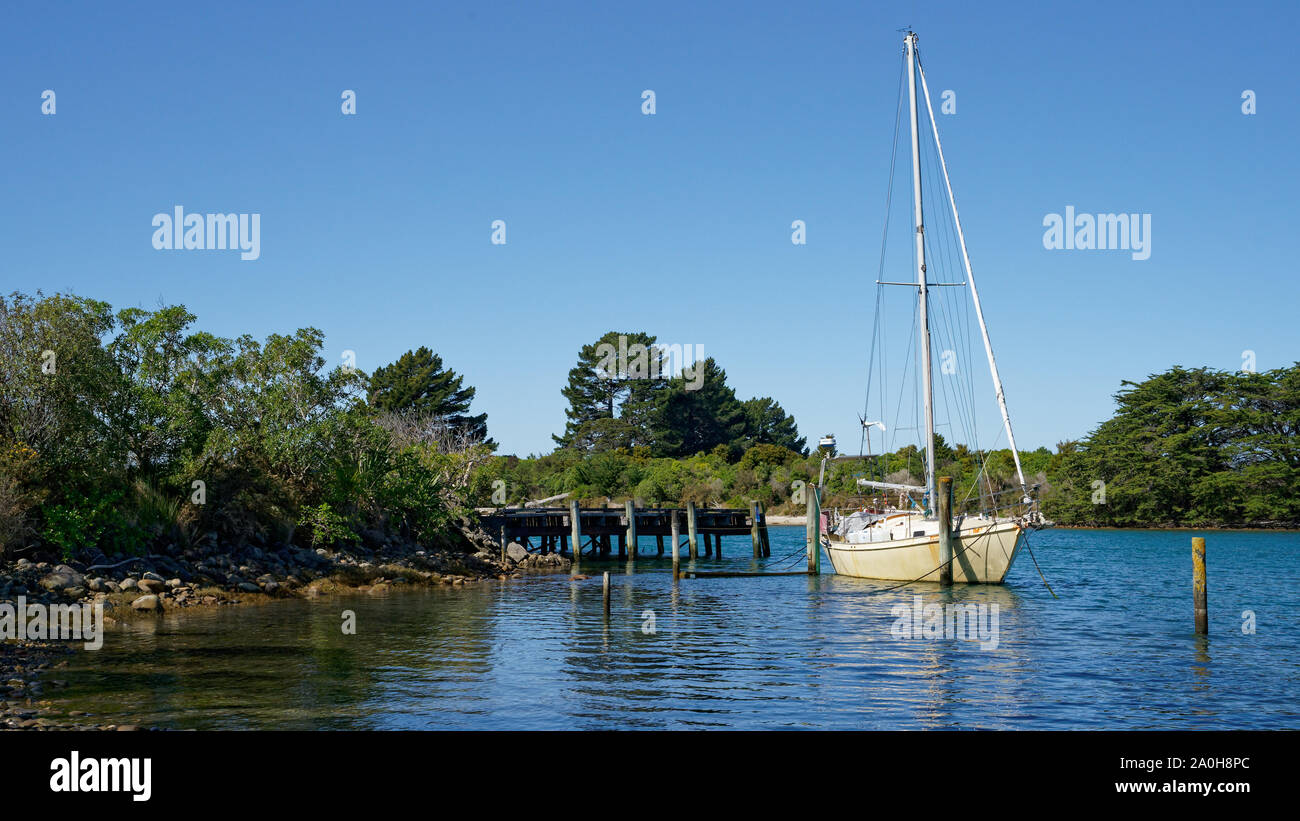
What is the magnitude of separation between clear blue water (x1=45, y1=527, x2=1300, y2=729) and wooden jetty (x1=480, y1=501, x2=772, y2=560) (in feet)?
51.1

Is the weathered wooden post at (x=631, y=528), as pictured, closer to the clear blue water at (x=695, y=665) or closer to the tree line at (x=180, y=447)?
the tree line at (x=180, y=447)

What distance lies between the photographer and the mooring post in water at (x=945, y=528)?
34.4 m

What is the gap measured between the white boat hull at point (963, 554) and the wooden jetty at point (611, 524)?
1255cm

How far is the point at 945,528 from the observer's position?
3569 centimetres

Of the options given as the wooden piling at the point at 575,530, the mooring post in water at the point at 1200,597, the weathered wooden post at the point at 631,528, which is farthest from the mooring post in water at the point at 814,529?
the mooring post in water at the point at 1200,597

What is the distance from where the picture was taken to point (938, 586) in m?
37.1

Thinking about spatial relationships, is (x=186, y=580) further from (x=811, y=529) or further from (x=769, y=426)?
(x=769, y=426)

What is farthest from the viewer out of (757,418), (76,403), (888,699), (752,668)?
(757,418)

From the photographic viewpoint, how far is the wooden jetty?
52188 millimetres

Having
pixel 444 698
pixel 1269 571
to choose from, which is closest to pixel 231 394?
pixel 444 698

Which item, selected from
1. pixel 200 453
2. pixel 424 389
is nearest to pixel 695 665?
pixel 200 453
